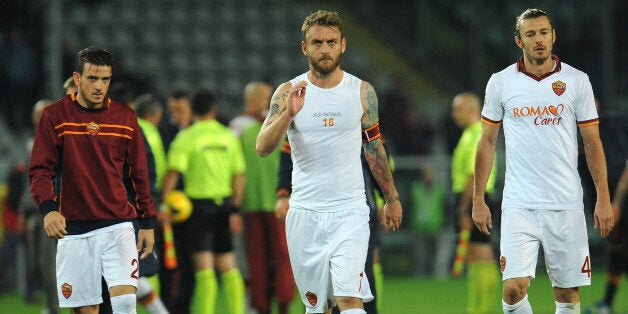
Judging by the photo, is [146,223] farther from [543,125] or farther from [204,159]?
[204,159]

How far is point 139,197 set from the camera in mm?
7145

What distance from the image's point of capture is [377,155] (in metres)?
7.04

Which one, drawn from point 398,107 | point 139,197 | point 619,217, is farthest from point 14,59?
point 139,197

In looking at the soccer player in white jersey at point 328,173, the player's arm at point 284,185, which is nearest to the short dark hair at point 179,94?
the player's arm at point 284,185

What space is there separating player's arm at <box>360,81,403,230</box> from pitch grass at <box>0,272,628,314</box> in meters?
5.04

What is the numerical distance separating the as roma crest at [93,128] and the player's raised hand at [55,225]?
0.55m

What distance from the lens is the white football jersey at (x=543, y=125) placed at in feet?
23.6

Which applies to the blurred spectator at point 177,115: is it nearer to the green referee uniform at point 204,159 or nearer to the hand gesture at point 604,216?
the green referee uniform at point 204,159

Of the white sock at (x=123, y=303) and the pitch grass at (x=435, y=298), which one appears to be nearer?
the white sock at (x=123, y=303)

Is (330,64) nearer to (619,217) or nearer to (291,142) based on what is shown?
(291,142)

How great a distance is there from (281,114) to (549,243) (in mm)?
1877

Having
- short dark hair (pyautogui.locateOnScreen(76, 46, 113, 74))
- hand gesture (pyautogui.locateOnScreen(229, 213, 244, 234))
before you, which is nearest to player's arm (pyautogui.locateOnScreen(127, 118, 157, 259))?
short dark hair (pyautogui.locateOnScreen(76, 46, 113, 74))

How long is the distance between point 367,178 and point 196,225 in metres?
2.20

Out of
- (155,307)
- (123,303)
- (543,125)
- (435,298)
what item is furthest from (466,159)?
(123,303)
